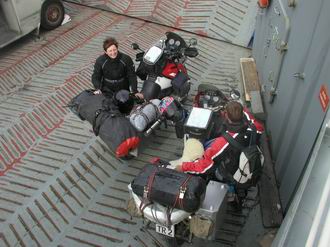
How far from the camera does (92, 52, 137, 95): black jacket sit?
5.59m

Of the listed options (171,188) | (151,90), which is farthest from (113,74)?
(171,188)

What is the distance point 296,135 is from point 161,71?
8.03ft

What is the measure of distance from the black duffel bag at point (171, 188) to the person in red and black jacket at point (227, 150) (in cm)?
37

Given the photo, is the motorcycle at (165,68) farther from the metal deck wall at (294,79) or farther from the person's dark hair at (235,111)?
the person's dark hair at (235,111)

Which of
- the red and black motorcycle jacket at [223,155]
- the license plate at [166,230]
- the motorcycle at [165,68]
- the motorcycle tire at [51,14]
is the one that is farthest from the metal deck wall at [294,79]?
the motorcycle tire at [51,14]

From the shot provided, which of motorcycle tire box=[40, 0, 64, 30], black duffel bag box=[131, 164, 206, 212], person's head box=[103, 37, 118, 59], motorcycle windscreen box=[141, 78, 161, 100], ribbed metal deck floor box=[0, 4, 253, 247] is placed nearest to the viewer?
black duffel bag box=[131, 164, 206, 212]

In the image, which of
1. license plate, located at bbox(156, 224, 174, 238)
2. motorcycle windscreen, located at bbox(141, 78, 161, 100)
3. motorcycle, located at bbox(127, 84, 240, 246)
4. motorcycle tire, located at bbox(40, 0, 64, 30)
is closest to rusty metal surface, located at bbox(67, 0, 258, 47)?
motorcycle tire, located at bbox(40, 0, 64, 30)

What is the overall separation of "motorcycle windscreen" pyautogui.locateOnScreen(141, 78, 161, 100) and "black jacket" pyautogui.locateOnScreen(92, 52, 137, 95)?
20 centimetres

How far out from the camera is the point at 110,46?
5.33 meters

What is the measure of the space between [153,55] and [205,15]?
334 cm

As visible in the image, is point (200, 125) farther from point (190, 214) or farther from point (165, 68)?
point (165, 68)

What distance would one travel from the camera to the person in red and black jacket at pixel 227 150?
4.11 meters

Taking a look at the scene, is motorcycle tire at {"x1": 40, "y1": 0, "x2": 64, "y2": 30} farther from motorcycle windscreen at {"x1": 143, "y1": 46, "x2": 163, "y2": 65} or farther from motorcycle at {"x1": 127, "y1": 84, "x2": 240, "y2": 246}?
motorcycle at {"x1": 127, "y1": 84, "x2": 240, "y2": 246}

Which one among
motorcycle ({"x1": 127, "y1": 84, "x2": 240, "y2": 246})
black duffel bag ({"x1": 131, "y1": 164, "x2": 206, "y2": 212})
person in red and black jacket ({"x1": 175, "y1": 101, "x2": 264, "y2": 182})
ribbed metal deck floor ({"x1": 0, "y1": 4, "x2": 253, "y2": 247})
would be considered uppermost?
person in red and black jacket ({"x1": 175, "y1": 101, "x2": 264, "y2": 182})
